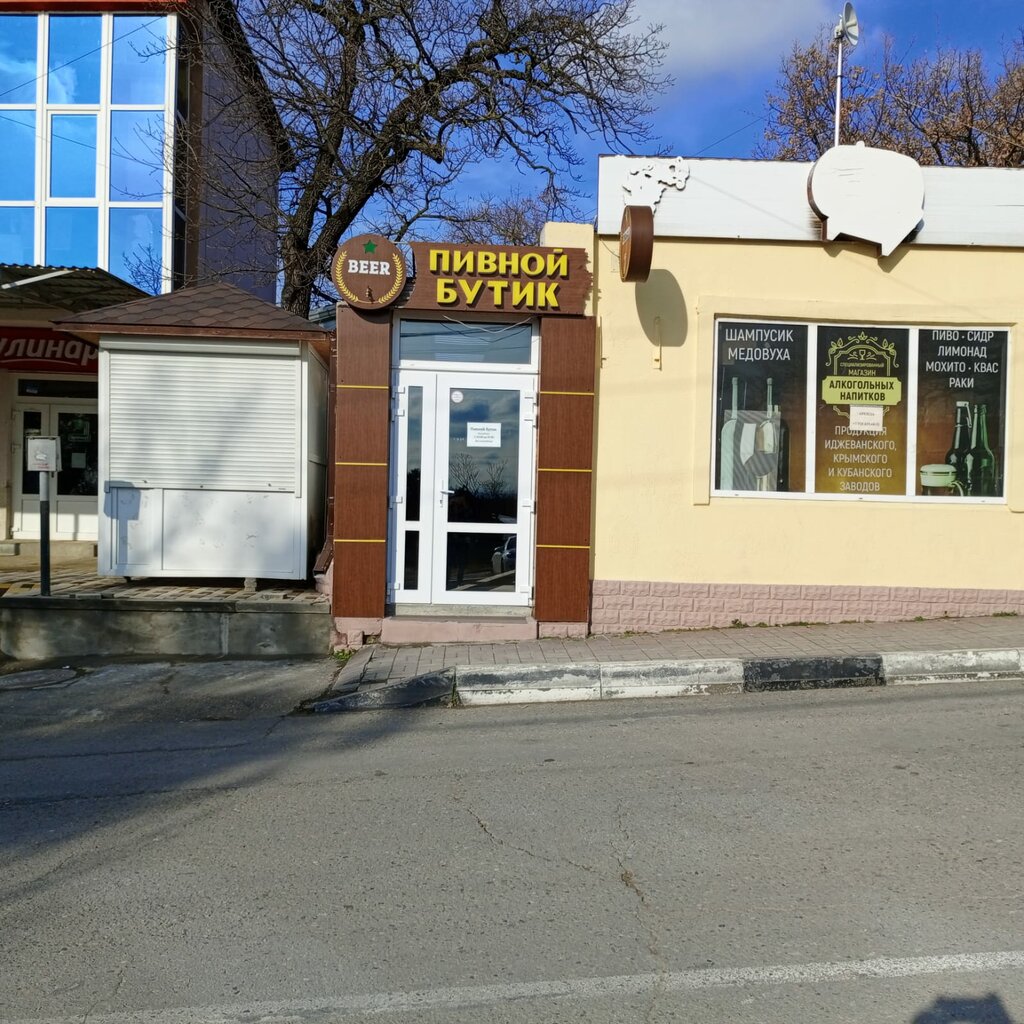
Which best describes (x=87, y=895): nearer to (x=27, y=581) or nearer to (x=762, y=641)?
(x=762, y=641)

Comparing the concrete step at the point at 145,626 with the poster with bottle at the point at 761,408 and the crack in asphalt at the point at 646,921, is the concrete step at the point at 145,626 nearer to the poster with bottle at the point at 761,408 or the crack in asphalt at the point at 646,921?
the poster with bottle at the point at 761,408

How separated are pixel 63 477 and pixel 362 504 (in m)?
7.05

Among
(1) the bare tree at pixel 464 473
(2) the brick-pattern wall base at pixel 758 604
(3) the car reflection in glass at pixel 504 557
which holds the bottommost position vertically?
(2) the brick-pattern wall base at pixel 758 604

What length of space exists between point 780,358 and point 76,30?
1380 cm

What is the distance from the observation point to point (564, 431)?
9.02 metres

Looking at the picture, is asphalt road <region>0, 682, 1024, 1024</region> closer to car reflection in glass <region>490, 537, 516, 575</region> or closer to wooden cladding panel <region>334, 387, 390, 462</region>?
car reflection in glass <region>490, 537, 516, 575</region>

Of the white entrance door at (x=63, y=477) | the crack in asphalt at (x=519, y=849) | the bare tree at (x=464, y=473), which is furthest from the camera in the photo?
the white entrance door at (x=63, y=477)

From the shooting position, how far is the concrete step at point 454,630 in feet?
29.4

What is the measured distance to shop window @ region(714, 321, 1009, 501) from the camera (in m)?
9.38

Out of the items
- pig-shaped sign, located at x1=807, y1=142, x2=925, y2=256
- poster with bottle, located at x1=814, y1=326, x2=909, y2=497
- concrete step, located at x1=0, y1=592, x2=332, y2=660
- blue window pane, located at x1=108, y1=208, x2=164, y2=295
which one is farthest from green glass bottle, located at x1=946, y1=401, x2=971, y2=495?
blue window pane, located at x1=108, y1=208, x2=164, y2=295

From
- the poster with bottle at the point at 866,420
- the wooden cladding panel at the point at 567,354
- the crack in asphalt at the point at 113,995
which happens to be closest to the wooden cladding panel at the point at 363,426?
the wooden cladding panel at the point at 567,354

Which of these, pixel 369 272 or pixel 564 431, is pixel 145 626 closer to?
pixel 369 272

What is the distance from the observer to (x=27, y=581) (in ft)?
34.3

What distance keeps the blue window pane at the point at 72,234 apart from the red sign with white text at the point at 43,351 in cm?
334
